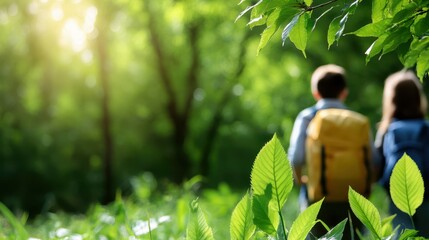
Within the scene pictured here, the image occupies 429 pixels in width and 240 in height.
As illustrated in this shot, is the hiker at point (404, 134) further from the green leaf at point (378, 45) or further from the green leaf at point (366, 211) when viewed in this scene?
the green leaf at point (378, 45)

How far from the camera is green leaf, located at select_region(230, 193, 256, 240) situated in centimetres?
273

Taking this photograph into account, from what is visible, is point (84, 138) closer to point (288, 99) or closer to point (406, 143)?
point (288, 99)

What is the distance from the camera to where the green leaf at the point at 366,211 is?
106 inches

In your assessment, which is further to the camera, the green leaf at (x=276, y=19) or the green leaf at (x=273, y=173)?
the green leaf at (x=273, y=173)

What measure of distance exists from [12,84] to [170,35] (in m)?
6.99

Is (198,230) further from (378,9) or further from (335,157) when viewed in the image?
(335,157)

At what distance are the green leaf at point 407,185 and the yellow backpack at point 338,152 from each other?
2.32m

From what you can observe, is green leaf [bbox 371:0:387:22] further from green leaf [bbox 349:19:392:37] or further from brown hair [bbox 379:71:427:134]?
brown hair [bbox 379:71:427:134]

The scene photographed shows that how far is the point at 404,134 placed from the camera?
16.8 ft

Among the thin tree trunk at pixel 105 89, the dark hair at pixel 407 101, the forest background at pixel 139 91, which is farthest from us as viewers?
the thin tree trunk at pixel 105 89

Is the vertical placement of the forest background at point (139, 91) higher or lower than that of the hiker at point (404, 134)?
lower

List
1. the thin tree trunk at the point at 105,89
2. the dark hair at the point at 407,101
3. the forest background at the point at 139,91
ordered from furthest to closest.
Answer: the thin tree trunk at the point at 105,89, the forest background at the point at 139,91, the dark hair at the point at 407,101

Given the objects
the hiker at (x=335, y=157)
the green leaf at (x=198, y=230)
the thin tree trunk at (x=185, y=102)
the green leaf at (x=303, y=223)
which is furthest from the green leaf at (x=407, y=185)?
the thin tree trunk at (x=185, y=102)

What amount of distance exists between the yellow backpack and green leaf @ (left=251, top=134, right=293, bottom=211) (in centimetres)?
242
